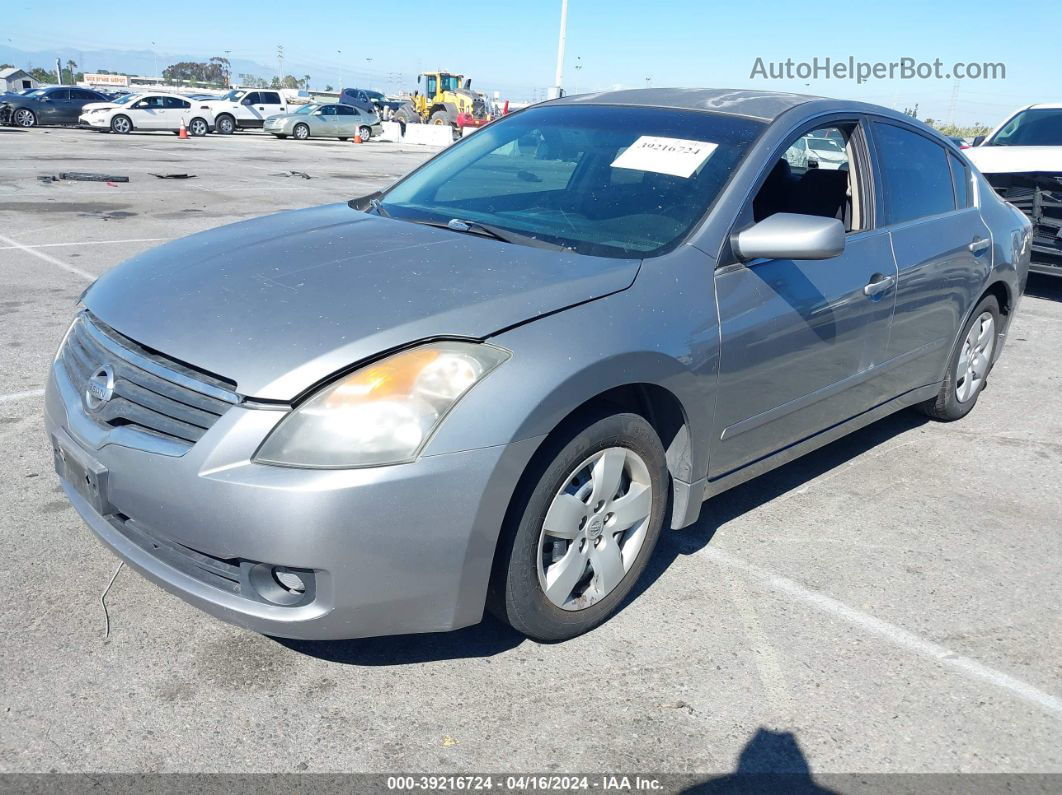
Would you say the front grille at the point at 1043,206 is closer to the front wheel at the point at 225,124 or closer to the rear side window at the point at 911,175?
the rear side window at the point at 911,175

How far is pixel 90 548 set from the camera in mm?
3361

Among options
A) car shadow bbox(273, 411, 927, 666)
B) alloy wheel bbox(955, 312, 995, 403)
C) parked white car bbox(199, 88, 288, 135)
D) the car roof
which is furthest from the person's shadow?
parked white car bbox(199, 88, 288, 135)

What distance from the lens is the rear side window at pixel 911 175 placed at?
4.18 meters

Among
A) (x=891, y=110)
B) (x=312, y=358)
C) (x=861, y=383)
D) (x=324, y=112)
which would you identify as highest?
(x=891, y=110)

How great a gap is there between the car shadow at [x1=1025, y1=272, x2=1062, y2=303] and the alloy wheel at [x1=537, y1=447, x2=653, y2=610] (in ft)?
26.1

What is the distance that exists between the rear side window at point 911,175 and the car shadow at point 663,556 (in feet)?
4.16

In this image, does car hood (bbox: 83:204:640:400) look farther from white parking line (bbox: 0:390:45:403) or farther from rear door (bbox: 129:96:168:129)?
rear door (bbox: 129:96:168:129)

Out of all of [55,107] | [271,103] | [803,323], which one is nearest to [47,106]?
[55,107]

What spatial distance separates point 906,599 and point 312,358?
7.69 ft

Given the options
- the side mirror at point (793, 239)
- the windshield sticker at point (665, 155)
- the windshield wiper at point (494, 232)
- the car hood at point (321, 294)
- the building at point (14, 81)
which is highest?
the windshield sticker at point (665, 155)

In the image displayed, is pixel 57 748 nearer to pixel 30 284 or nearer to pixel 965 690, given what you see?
pixel 965 690

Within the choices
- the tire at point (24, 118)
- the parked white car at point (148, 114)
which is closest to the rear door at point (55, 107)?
the tire at point (24, 118)

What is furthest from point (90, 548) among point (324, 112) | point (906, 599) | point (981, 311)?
point (324, 112)

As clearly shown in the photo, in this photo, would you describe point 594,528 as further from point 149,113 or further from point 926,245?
point 149,113
